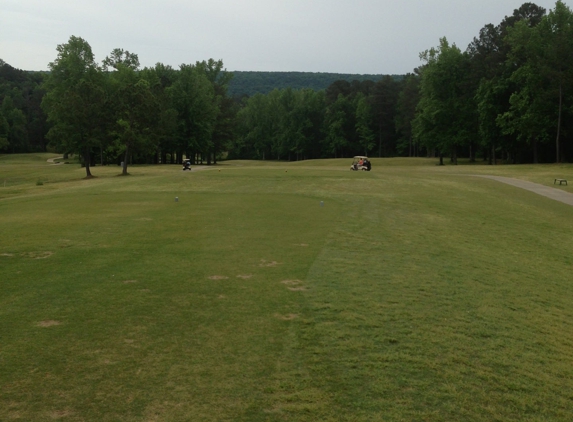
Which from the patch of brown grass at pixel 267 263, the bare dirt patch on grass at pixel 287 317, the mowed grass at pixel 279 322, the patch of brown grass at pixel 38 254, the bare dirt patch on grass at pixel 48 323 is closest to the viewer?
the mowed grass at pixel 279 322

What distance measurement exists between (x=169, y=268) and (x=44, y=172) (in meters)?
62.5

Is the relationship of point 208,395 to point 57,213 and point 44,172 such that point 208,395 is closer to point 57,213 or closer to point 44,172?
point 57,213

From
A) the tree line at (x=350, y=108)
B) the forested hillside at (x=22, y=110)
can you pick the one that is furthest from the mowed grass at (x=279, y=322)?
the forested hillside at (x=22, y=110)

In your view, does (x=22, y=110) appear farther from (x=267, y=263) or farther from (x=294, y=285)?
(x=294, y=285)

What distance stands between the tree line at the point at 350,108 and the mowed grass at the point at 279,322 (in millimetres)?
38016

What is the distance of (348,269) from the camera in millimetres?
11289

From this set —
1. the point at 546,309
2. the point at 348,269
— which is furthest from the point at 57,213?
the point at 546,309

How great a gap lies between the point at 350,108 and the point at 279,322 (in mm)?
107697

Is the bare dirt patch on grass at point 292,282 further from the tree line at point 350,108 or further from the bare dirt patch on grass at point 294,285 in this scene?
the tree line at point 350,108

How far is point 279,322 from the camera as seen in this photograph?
7578 millimetres

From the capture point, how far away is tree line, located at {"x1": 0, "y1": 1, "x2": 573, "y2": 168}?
53531 mm

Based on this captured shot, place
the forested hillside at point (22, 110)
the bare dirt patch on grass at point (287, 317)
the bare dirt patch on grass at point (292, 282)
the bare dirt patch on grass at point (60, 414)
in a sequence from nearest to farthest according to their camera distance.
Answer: the bare dirt patch on grass at point (60, 414), the bare dirt patch on grass at point (287, 317), the bare dirt patch on grass at point (292, 282), the forested hillside at point (22, 110)

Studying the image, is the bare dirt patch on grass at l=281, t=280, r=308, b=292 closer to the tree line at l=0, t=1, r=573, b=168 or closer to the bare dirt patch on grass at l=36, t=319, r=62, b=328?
the bare dirt patch on grass at l=36, t=319, r=62, b=328

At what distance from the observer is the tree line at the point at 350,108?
5353 centimetres
